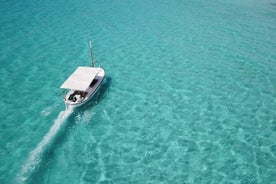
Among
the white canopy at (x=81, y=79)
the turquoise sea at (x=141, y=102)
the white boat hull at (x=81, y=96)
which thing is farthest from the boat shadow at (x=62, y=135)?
the white canopy at (x=81, y=79)

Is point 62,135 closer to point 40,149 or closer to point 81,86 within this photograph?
point 40,149

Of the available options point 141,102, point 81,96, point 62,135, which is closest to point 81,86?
point 81,96

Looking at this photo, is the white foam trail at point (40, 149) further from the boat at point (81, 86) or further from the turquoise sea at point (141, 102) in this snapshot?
the boat at point (81, 86)

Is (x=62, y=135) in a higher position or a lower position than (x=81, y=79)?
lower

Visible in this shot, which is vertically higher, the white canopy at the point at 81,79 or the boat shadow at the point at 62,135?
the white canopy at the point at 81,79

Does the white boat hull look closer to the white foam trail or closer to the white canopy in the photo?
the white canopy

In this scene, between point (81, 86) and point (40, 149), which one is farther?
point (81, 86)

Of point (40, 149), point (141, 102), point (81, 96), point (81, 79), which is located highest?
A: point (81, 79)
